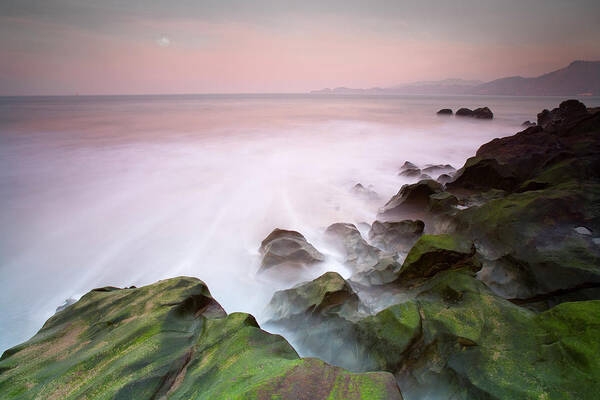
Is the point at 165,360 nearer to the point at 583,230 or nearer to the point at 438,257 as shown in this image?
the point at 438,257

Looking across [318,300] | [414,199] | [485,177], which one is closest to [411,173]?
[485,177]

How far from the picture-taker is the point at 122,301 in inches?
143

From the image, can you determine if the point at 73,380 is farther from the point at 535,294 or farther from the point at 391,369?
Answer: the point at 535,294

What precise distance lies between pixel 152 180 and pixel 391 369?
1118 centimetres

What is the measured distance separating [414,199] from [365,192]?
8.68 feet

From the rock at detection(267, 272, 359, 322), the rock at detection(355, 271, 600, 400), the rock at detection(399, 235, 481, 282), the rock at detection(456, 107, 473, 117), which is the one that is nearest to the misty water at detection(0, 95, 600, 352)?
the rock at detection(267, 272, 359, 322)

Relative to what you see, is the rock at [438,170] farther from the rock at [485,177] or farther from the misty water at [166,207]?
the rock at [485,177]

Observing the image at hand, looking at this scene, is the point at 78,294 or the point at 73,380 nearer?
the point at 73,380

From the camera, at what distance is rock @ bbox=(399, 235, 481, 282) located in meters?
3.92

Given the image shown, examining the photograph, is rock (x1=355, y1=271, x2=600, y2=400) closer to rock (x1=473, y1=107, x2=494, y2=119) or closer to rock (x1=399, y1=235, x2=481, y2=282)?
rock (x1=399, y1=235, x2=481, y2=282)

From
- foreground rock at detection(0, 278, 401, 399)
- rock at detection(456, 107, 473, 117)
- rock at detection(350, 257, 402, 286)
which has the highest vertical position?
foreground rock at detection(0, 278, 401, 399)

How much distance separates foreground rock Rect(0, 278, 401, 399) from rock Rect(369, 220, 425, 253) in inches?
142

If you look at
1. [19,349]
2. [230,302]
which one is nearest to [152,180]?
[230,302]

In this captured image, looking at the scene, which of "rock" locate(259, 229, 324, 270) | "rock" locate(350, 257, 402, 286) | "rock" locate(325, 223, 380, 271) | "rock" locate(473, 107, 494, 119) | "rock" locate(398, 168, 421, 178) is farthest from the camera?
"rock" locate(473, 107, 494, 119)
